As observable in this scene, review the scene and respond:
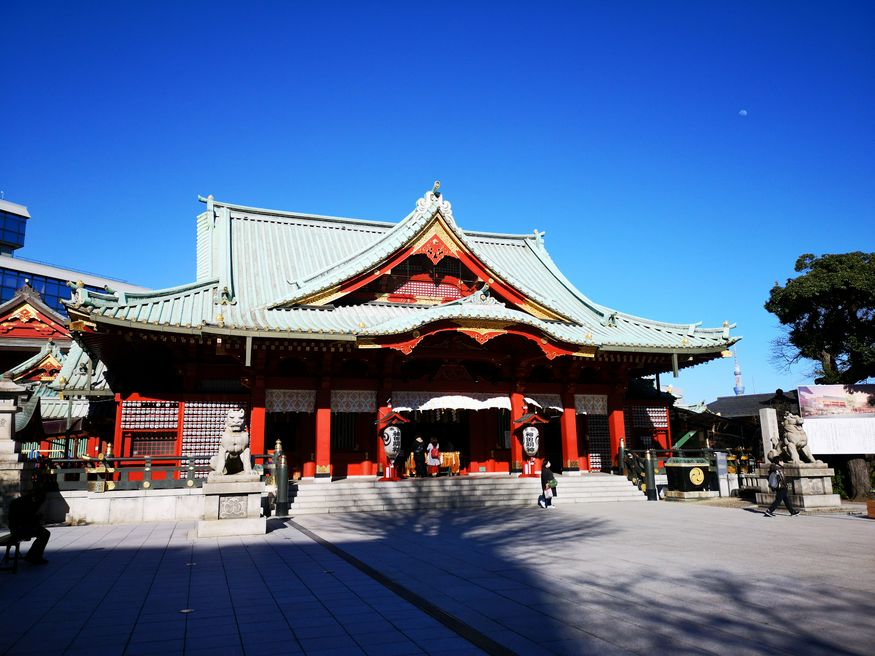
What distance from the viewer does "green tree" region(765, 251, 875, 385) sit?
25062mm

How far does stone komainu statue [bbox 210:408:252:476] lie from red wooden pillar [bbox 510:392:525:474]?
37.7 feet

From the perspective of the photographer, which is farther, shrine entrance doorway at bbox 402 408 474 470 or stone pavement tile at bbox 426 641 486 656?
shrine entrance doorway at bbox 402 408 474 470

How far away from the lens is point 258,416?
21281 millimetres

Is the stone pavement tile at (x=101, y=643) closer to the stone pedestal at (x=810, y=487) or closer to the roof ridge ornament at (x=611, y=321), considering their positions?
the stone pedestal at (x=810, y=487)

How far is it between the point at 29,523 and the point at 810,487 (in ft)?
65.0

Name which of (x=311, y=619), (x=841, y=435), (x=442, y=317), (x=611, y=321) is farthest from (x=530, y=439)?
(x=311, y=619)

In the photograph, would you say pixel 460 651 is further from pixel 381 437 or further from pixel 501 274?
pixel 501 274

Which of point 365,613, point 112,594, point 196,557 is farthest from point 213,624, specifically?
point 196,557

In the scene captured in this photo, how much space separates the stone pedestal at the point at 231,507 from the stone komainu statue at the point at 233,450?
0.93 feet

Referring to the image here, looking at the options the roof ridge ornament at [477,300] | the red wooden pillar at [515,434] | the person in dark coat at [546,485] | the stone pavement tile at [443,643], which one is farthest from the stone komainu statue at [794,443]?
the stone pavement tile at [443,643]

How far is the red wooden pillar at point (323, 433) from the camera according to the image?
69.2 ft

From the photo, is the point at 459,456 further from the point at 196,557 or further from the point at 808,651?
the point at 808,651

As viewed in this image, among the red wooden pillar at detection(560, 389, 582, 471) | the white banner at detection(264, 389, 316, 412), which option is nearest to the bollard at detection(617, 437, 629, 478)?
the red wooden pillar at detection(560, 389, 582, 471)

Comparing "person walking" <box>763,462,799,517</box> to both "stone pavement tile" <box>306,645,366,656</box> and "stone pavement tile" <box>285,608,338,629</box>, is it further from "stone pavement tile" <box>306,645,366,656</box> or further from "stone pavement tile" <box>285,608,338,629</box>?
"stone pavement tile" <box>306,645,366,656</box>
